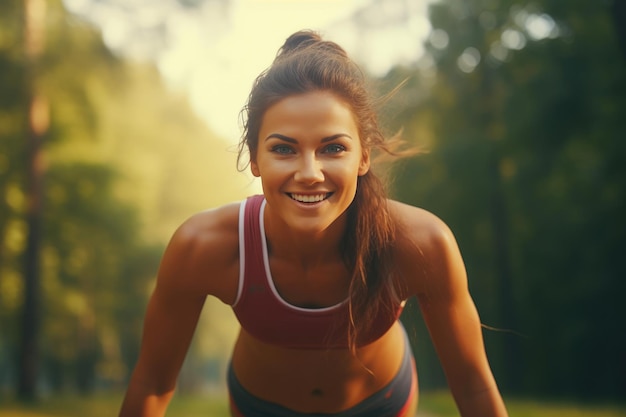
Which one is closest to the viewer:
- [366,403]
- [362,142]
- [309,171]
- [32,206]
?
[309,171]

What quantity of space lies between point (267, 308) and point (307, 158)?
723 millimetres

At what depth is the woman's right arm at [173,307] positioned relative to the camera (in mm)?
2678

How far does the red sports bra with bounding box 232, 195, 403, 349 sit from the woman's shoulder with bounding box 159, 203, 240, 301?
0.15ft

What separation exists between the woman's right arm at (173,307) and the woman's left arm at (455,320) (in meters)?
0.83

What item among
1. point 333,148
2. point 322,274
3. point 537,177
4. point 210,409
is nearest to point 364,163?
point 333,148

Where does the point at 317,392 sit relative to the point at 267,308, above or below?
below

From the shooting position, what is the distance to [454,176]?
16.7 meters

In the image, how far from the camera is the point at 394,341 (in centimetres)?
329

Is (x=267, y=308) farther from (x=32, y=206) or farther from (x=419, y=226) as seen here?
(x=32, y=206)

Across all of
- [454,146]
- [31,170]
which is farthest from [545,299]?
[31,170]

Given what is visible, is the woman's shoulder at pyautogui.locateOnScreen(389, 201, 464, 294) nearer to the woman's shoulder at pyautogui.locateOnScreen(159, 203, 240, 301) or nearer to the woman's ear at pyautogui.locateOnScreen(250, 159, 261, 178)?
the woman's ear at pyautogui.locateOnScreen(250, 159, 261, 178)

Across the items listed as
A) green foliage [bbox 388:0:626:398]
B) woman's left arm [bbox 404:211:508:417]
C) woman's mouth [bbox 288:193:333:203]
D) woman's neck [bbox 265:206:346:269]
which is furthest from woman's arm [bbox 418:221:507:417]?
green foliage [bbox 388:0:626:398]

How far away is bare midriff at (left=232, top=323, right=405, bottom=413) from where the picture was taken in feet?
9.78

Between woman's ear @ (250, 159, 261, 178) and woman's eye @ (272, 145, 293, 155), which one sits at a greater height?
woman's eye @ (272, 145, 293, 155)
